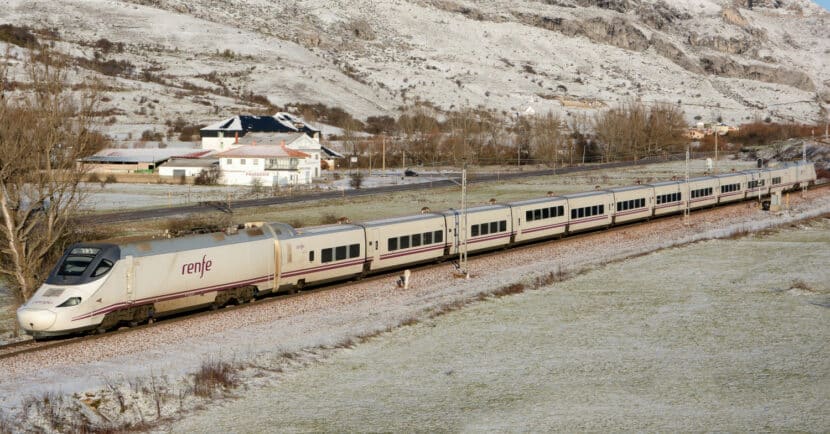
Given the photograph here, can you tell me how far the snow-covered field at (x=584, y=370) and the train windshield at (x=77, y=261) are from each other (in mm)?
8291

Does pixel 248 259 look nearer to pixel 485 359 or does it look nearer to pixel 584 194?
pixel 485 359

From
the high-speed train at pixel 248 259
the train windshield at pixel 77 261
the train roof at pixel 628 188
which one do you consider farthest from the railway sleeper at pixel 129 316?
the train roof at pixel 628 188

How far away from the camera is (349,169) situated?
418ft

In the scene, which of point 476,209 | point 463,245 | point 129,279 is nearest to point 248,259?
point 129,279

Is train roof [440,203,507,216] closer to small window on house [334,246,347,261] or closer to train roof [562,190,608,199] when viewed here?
train roof [562,190,608,199]

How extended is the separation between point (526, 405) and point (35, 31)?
202m

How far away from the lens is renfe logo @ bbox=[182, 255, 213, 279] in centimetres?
3084

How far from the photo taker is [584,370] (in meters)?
26.1

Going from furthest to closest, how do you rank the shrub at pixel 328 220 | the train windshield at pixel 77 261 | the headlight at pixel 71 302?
1. the shrub at pixel 328 220
2. the train windshield at pixel 77 261
3. the headlight at pixel 71 302

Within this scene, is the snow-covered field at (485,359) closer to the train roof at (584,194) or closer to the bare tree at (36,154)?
the bare tree at (36,154)

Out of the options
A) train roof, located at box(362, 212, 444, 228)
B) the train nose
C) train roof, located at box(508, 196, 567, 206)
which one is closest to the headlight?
the train nose

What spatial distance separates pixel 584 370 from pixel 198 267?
14134mm

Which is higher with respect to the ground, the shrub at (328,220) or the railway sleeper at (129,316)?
the shrub at (328,220)

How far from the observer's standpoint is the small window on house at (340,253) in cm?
3744
